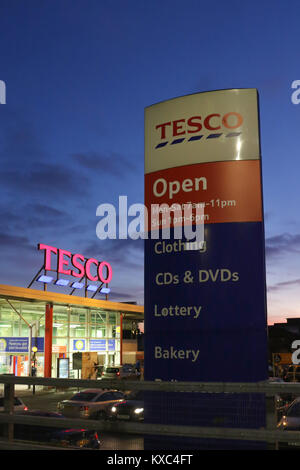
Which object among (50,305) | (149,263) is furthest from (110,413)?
(50,305)

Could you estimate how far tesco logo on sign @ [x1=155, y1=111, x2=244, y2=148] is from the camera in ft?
23.7

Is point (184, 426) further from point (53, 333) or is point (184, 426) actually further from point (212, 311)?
point (53, 333)

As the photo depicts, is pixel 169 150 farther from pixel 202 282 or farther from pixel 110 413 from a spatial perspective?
pixel 110 413

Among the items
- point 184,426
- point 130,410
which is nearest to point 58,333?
point 130,410

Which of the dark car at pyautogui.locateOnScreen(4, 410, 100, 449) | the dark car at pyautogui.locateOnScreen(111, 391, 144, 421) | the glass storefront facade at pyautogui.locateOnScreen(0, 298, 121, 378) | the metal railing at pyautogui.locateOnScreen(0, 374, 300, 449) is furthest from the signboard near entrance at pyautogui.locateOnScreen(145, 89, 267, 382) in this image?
the glass storefront facade at pyautogui.locateOnScreen(0, 298, 121, 378)

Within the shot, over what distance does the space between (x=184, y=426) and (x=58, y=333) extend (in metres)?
41.9

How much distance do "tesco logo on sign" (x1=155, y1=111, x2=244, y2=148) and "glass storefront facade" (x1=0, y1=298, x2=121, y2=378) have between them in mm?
32643

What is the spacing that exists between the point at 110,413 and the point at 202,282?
53.7ft

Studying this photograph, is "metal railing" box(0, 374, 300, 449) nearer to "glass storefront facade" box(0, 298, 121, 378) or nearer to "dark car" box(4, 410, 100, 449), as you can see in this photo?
"dark car" box(4, 410, 100, 449)

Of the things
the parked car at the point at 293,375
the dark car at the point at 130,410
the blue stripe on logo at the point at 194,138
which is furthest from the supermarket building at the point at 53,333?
the blue stripe on logo at the point at 194,138

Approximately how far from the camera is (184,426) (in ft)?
17.5
